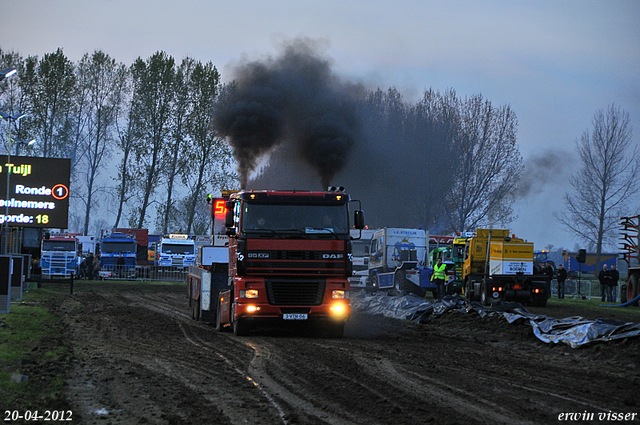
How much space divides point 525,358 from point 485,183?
151ft

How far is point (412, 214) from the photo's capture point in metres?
60.8

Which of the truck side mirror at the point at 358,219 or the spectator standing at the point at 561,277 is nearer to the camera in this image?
the truck side mirror at the point at 358,219

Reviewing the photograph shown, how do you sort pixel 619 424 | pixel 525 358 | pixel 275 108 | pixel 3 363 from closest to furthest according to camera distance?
pixel 619 424, pixel 3 363, pixel 525 358, pixel 275 108

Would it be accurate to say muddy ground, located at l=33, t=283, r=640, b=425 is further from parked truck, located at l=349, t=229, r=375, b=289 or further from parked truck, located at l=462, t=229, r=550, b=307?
parked truck, located at l=349, t=229, r=375, b=289

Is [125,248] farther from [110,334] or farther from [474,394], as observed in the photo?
[474,394]

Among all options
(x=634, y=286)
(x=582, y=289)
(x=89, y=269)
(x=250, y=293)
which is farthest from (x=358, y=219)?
(x=89, y=269)

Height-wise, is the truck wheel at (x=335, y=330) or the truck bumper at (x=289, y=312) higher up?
the truck bumper at (x=289, y=312)

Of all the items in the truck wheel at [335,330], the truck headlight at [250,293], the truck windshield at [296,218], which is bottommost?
the truck wheel at [335,330]

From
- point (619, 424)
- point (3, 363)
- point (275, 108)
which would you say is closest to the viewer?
point (619, 424)

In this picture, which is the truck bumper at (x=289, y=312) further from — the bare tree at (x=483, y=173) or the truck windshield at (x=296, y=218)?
the bare tree at (x=483, y=173)

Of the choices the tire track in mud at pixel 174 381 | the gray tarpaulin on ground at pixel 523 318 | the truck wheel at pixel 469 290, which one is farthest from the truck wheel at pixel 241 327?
the truck wheel at pixel 469 290

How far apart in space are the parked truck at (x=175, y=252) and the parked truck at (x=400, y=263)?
1977 cm

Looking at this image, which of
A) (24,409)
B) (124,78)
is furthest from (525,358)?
(124,78)

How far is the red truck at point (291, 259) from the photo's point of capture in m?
14.9
